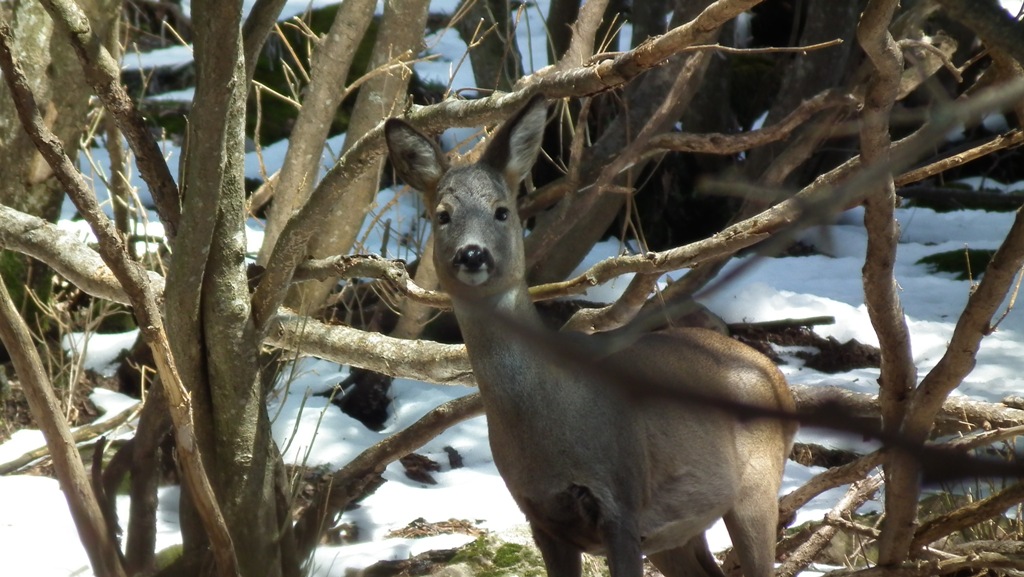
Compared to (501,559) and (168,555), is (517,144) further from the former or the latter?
(168,555)

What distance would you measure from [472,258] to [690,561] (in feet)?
6.33

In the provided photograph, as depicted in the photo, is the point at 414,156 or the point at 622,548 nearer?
the point at 622,548

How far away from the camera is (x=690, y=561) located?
16.0 ft

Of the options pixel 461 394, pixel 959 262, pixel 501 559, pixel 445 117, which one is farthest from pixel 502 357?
pixel 959 262

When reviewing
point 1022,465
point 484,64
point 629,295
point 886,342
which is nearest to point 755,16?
point 484,64

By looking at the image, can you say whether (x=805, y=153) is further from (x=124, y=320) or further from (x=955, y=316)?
(x=124, y=320)

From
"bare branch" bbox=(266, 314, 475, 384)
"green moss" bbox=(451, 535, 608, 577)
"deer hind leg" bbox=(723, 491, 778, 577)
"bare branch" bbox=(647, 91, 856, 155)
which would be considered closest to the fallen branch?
"bare branch" bbox=(266, 314, 475, 384)

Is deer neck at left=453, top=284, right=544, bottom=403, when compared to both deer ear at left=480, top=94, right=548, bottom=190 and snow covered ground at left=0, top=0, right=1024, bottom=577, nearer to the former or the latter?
deer ear at left=480, top=94, right=548, bottom=190

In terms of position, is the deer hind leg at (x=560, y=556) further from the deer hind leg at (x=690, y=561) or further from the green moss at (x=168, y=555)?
the green moss at (x=168, y=555)

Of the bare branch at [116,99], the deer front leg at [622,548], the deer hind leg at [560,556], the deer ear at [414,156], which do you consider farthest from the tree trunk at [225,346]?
the deer front leg at [622,548]

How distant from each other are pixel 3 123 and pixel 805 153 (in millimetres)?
5028

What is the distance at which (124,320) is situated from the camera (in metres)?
9.05

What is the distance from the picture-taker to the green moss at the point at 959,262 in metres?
9.45

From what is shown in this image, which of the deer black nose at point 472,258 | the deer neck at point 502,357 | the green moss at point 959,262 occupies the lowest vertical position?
the deer neck at point 502,357
